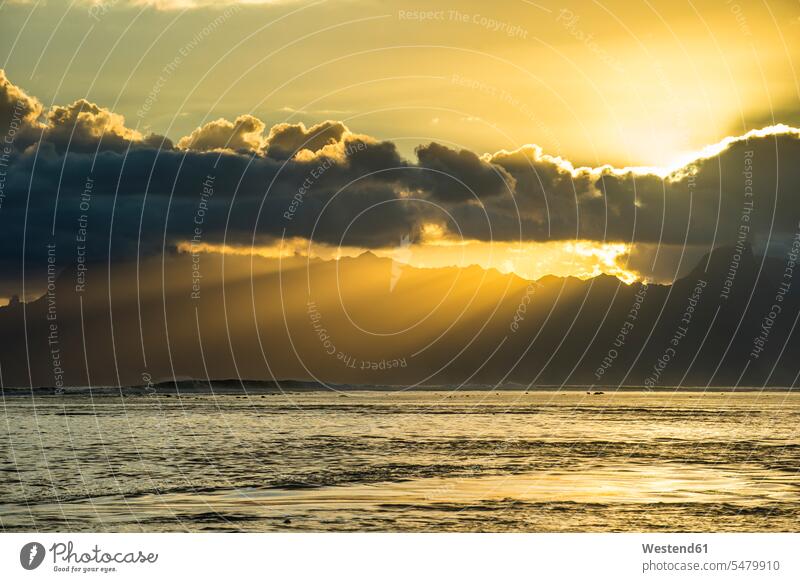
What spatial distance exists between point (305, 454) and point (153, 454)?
11.5 meters

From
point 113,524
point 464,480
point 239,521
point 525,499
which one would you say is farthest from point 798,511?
point 113,524

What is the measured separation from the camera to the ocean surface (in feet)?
145

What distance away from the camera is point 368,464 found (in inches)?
2643
